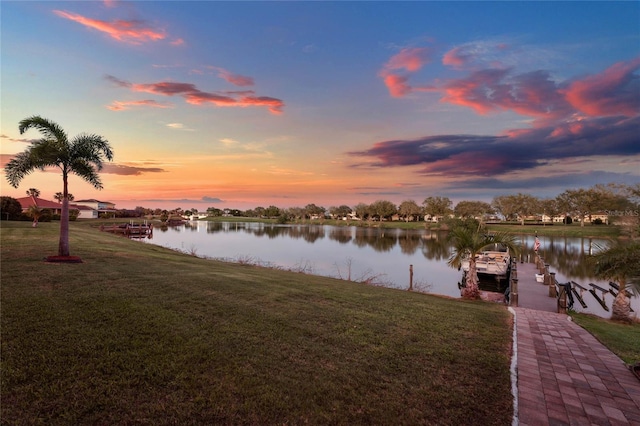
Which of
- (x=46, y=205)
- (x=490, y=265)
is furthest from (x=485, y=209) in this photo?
(x=46, y=205)

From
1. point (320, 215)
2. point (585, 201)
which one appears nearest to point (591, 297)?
point (585, 201)

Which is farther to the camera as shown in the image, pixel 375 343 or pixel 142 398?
pixel 375 343

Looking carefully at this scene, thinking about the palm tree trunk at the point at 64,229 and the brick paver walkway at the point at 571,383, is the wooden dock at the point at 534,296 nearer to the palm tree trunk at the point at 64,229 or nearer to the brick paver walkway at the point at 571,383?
the brick paver walkway at the point at 571,383

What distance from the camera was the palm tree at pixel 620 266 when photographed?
10273mm

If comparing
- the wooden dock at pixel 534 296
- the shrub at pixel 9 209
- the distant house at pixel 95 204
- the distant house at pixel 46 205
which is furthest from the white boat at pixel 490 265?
the distant house at pixel 95 204

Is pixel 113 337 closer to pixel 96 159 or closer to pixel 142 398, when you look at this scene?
pixel 142 398

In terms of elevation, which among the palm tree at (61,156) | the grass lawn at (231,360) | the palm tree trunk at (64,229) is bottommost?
the grass lawn at (231,360)

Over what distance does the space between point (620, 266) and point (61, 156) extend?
2086 cm

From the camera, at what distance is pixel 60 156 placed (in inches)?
468

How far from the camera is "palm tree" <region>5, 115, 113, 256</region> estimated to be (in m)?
11.4

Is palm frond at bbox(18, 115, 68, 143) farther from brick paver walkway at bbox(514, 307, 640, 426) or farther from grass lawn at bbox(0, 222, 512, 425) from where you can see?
brick paver walkway at bbox(514, 307, 640, 426)

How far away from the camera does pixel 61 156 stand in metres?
11.9

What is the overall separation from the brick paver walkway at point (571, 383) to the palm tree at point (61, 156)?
14.3m

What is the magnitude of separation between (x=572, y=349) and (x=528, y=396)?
297 cm
